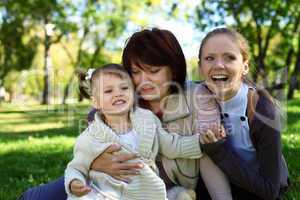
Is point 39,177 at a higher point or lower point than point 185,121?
lower

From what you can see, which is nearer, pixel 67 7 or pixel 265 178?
pixel 265 178

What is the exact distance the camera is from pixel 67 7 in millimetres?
32281

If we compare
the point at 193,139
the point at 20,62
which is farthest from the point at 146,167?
the point at 20,62

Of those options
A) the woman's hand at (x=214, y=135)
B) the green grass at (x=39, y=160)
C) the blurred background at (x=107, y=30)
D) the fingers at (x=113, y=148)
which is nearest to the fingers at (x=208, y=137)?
the woman's hand at (x=214, y=135)

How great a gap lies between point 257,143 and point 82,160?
1159mm

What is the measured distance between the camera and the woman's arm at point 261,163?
316 cm

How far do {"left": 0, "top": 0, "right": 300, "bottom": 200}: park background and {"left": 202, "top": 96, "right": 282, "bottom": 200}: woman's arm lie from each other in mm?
2241

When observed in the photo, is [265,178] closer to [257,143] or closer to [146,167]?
[257,143]

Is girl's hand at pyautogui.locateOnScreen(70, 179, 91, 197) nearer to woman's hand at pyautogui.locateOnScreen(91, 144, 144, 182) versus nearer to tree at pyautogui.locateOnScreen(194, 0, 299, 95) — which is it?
woman's hand at pyautogui.locateOnScreen(91, 144, 144, 182)

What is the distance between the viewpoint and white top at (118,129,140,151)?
326 cm

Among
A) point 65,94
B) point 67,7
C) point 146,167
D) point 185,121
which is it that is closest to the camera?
point 146,167

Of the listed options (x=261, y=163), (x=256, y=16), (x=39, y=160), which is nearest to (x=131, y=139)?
(x=261, y=163)

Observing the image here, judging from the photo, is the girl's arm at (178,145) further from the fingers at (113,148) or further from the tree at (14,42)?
the tree at (14,42)

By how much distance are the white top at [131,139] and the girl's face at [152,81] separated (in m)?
0.28
